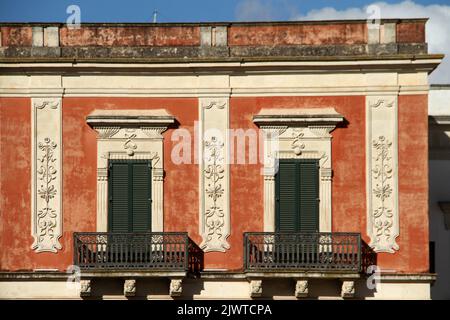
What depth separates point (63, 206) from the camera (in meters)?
35.0

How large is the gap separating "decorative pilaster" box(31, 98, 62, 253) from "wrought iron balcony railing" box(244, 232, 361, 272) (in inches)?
175

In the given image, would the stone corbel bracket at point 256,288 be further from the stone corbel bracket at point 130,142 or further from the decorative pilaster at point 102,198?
the decorative pilaster at point 102,198

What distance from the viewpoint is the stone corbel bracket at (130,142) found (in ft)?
114

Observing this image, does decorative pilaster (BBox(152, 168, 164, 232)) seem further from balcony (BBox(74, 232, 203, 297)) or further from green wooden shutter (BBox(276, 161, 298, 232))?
green wooden shutter (BBox(276, 161, 298, 232))

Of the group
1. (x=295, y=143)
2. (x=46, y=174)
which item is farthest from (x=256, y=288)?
(x=46, y=174)

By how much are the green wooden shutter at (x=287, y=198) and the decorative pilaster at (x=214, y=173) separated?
1.19 m

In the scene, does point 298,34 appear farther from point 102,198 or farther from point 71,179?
point 71,179

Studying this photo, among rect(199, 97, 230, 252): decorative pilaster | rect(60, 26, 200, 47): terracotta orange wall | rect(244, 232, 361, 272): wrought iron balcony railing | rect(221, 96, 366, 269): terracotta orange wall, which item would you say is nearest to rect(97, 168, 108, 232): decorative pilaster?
rect(199, 97, 230, 252): decorative pilaster

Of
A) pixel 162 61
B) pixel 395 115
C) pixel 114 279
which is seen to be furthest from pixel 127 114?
pixel 395 115

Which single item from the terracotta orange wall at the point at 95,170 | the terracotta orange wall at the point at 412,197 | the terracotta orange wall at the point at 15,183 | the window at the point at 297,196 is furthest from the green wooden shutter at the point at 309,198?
the terracotta orange wall at the point at 15,183

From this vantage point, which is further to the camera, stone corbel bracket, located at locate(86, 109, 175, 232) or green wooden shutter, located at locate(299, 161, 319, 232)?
stone corbel bracket, located at locate(86, 109, 175, 232)

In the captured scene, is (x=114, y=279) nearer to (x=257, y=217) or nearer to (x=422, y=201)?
(x=257, y=217)

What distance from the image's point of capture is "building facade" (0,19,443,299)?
34.5 metres

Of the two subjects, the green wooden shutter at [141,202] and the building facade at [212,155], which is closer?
the building facade at [212,155]
